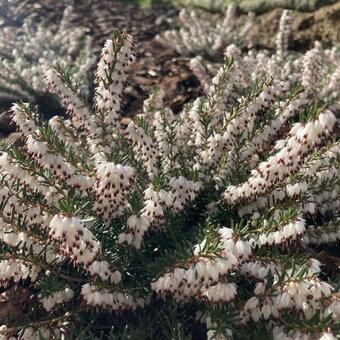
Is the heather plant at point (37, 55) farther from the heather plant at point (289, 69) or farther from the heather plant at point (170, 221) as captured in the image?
the heather plant at point (170, 221)

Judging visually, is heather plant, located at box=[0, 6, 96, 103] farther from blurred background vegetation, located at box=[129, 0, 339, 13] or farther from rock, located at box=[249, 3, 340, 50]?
rock, located at box=[249, 3, 340, 50]

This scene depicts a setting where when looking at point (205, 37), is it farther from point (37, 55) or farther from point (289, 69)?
point (37, 55)

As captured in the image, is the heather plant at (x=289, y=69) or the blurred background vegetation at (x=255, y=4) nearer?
the heather plant at (x=289, y=69)

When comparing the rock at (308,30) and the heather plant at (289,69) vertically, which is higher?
the heather plant at (289,69)

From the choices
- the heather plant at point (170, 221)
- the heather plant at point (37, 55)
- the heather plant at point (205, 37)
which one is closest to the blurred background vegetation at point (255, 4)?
the heather plant at point (205, 37)

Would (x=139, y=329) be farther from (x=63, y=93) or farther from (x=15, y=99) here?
(x=15, y=99)

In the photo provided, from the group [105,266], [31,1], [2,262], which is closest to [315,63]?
[105,266]
